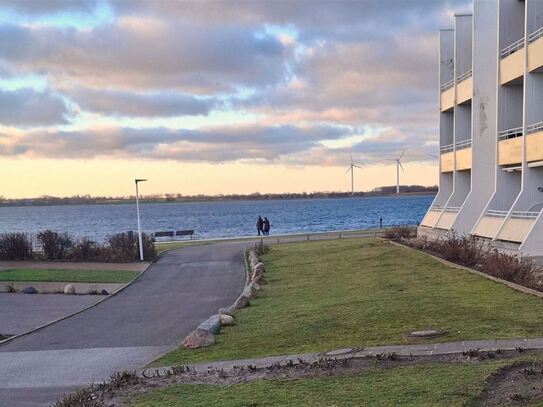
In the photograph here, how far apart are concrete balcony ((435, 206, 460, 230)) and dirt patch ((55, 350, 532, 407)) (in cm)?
2083

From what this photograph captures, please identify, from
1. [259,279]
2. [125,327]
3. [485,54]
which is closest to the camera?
[125,327]

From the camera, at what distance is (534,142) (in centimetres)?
1939

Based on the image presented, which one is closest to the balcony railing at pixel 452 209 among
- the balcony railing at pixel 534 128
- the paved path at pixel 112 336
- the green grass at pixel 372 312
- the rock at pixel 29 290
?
the balcony railing at pixel 534 128

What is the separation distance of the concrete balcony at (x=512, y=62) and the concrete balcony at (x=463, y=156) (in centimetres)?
483

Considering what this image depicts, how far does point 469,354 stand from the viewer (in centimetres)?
699

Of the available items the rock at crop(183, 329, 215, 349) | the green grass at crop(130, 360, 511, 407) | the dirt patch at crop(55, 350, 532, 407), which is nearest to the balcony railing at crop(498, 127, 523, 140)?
the rock at crop(183, 329, 215, 349)

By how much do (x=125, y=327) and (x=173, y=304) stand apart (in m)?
3.04

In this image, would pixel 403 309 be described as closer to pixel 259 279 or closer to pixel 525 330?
pixel 525 330

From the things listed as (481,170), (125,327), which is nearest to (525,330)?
(125,327)

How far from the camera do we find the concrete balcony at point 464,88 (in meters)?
26.6

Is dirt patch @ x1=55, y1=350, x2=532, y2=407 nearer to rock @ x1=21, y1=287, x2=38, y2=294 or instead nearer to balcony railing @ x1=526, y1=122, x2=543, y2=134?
rock @ x1=21, y1=287, x2=38, y2=294

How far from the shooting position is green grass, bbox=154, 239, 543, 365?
8.52m

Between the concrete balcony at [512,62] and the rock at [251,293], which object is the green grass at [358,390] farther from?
the concrete balcony at [512,62]

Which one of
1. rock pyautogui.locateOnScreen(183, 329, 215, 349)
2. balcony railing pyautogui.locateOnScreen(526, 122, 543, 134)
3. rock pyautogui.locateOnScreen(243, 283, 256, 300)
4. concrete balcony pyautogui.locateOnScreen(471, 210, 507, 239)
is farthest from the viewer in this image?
concrete balcony pyautogui.locateOnScreen(471, 210, 507, 239)
